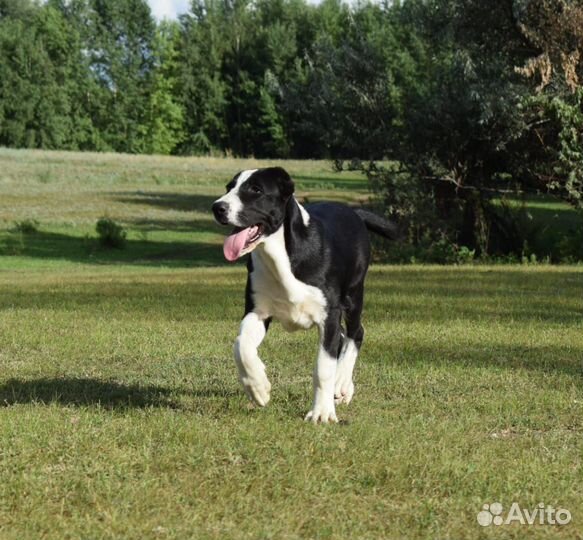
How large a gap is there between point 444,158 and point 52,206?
23519 mm

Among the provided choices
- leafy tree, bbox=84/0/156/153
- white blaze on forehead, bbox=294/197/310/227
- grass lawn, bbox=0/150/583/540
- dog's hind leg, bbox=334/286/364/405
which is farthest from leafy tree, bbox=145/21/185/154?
white blaze on forehead, bbox=294/197/310/227

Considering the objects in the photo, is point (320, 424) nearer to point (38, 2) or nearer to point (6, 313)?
point (6, 313)

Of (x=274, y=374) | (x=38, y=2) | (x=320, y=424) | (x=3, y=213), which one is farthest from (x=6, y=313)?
(x=38, y=2)

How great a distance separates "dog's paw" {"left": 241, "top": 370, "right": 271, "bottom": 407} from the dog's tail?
246cm

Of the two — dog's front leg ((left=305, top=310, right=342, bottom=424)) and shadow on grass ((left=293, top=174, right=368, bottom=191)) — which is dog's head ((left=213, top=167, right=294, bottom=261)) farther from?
shadow on grass ((left=293, top=174, right=368, bottom=191))

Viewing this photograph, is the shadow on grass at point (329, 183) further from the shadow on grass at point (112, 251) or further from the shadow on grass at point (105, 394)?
the shadow on grass at point (105, 394)

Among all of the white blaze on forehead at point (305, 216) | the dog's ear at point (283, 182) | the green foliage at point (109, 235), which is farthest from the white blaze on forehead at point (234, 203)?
the green foliage at point (109, 235)

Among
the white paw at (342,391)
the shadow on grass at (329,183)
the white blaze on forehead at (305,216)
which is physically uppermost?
the white blaze on forehead at (305,216)

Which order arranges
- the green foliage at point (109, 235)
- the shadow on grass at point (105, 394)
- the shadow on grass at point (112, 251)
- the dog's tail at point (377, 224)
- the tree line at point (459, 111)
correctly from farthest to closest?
the green foliage at point (109, 235) → the shadow on grass at point (112, 251) → the tree line at point (459, 111) → the dog's tail at point (377, 224) → the shadow on grass at point (105, 394)

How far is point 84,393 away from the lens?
8.03 m

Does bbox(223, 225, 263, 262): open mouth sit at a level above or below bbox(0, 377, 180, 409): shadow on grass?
above

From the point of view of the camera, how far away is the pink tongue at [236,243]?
21.6 feet

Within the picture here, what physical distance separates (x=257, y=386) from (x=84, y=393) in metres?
1.93

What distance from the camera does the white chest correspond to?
22.5 feet
